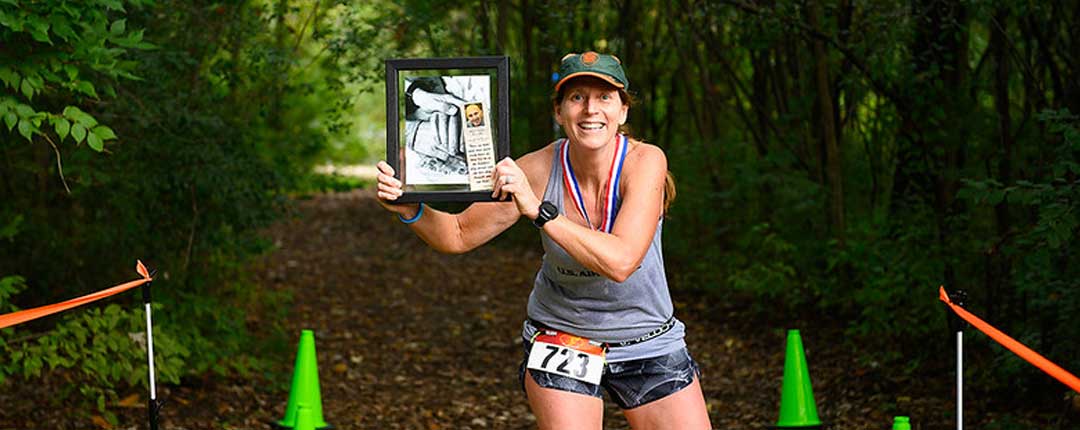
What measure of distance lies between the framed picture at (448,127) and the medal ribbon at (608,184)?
28cm

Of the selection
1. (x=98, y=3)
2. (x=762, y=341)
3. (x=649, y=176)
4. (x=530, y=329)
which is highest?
(x=98, y=3)

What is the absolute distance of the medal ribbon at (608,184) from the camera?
3865mm

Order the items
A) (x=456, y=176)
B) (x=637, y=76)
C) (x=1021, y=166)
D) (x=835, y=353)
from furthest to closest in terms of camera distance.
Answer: (x=637, y=76) → (x=835, y=353) → (x=1021, y=166) → (x=456, y=176)

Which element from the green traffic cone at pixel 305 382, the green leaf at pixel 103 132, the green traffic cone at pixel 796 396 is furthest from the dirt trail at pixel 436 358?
the green leaf at pixel 103 132

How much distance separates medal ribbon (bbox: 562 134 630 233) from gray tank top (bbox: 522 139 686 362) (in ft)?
0.09

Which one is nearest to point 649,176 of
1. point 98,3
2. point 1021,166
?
point 98,3

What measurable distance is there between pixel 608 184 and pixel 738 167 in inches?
265

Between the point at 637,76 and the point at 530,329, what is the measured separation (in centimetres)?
915

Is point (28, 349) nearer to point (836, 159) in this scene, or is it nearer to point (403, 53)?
point (403, 53)

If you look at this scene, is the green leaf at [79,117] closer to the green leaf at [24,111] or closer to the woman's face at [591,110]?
the green leaf at [24,111]

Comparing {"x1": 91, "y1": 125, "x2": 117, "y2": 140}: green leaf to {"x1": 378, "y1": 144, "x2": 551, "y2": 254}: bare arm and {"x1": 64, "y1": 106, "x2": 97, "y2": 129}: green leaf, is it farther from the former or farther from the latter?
{"x1": 378, "y1": 144, "x2": 551, "y2": 254}: bare arm

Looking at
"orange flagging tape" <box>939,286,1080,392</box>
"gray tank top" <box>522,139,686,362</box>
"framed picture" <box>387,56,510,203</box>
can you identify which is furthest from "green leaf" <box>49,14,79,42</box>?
"orange flagging tape" <box>939,286,1080,392</box>

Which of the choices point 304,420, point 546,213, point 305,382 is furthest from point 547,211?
point 305,382

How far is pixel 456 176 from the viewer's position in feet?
12.4
